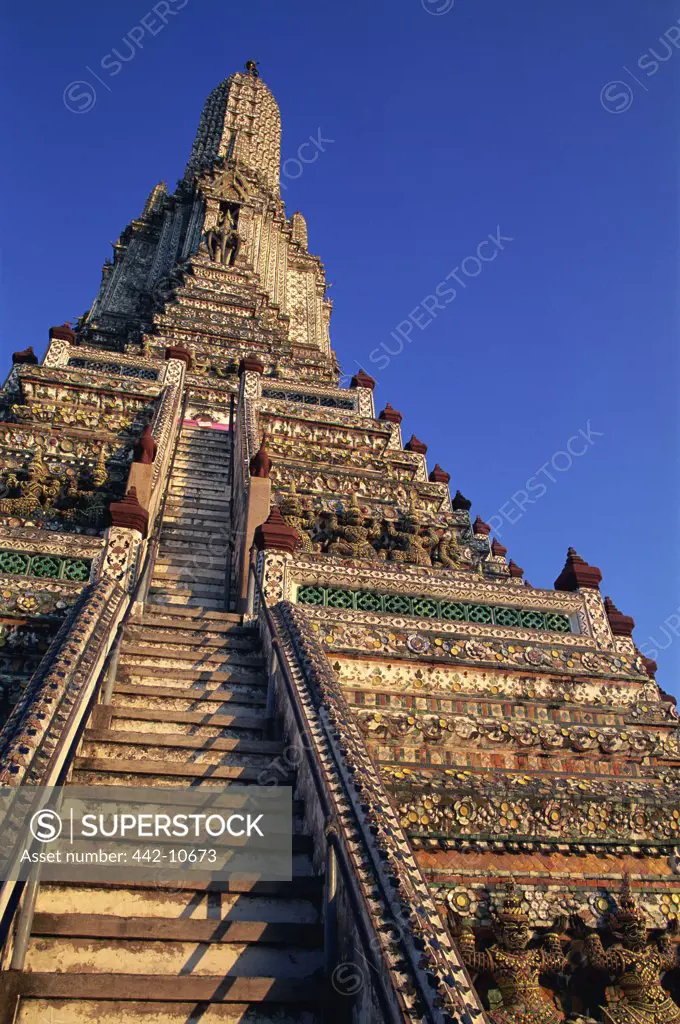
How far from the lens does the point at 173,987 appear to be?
4.31m

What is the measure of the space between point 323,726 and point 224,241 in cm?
3238

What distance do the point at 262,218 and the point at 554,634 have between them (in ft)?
105

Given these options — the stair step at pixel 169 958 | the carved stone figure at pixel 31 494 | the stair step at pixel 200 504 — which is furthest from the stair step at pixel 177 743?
the stair step at pixel 200 504

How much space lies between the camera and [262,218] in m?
36.6

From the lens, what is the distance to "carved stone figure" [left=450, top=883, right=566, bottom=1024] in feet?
16.1

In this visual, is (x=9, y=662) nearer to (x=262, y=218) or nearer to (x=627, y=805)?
(x=627, y=805)

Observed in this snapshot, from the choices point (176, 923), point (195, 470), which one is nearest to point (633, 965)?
point (176, 923)

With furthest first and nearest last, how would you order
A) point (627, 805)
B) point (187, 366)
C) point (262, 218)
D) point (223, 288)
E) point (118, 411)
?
point (262, 218), point (223, 288), point (187, 366), point (118, 411), point (627, 805)

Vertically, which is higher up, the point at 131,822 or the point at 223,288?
the point at 223,288

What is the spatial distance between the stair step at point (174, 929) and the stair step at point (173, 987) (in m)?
0.24

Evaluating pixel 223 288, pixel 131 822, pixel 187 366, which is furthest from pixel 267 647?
pixel 223 288

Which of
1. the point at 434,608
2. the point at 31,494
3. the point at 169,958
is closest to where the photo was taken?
the point at 169,958

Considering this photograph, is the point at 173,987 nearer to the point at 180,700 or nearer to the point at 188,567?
the point at 180,700

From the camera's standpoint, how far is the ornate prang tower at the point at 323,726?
14.3 feet
